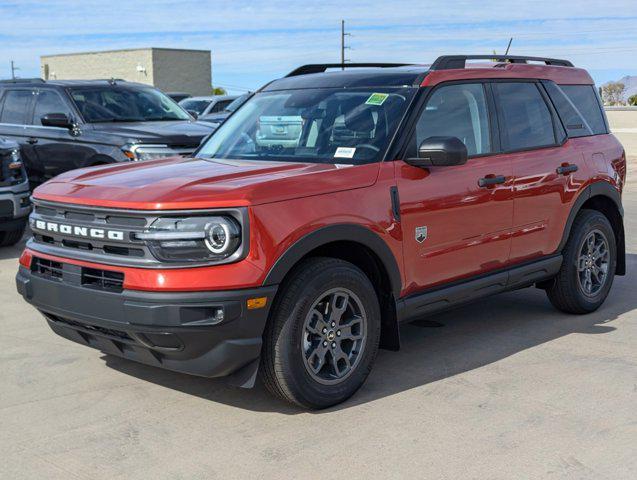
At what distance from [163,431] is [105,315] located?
2.09 feet

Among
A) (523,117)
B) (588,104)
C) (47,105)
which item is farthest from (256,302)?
(47,105)

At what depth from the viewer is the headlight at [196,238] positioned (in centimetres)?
414

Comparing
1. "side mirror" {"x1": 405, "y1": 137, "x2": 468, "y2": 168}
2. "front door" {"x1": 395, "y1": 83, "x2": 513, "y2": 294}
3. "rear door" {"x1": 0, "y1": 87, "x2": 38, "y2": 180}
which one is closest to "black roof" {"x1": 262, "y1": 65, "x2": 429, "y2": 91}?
"front door" {"x1": 395, "y1": 83, "x2": 513, "y2": 294}

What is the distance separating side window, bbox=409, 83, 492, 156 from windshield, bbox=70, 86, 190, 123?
6466mm

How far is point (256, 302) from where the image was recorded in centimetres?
417

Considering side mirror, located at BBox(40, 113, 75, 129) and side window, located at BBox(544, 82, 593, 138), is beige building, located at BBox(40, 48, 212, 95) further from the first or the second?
side window, located at BBox(544, 82, 593, 138)

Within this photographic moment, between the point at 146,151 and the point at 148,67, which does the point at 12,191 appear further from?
the point at 148,67

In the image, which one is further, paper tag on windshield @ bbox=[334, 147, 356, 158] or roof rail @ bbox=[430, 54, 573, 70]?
roof rail @ bbox=[430, 54, 573, 70]

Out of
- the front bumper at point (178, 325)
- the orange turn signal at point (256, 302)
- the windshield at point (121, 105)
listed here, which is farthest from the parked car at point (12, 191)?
the orange turn signal at point (256, 302)

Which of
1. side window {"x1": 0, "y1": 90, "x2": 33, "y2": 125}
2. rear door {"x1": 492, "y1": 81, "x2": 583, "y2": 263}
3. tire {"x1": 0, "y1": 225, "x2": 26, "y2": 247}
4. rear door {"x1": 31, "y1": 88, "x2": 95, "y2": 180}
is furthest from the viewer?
side window {"x1": 0, "y1": 90, "x2": 33, "y2": 125}

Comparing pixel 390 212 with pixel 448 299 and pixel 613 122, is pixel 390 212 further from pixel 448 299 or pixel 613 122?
pixel 613 122

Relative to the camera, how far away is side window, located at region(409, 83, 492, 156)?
5297 mm

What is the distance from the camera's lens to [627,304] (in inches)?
276

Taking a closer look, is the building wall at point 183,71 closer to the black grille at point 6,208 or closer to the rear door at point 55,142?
the rear door at point 55,142
